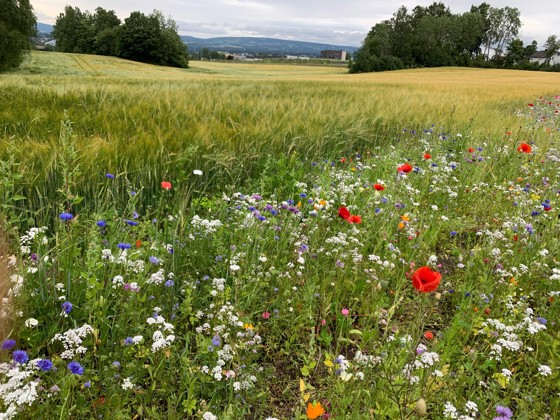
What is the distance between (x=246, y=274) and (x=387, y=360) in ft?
2.93

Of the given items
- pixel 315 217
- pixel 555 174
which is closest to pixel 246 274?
pixel 315 217

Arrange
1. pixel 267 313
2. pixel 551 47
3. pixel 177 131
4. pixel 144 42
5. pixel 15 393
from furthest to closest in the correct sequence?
1. pixel 551 47
2. pixel 144 42
3. pixel 177 131
4. pixel 267 313
5. pixel 15 393

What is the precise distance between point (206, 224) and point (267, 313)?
0.82m

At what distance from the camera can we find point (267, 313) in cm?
215

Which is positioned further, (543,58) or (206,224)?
(543,58)

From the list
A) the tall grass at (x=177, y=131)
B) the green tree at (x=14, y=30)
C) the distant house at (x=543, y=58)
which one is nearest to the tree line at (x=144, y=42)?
the green tree at (x=14, y=30)

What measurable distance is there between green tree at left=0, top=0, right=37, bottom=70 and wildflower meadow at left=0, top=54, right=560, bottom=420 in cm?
4289

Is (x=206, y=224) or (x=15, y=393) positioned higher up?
(x=206, y=224)

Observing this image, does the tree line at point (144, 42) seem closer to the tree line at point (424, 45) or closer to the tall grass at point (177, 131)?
the tree line at point (424, 45)

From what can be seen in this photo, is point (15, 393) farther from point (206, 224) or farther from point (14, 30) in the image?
point (14, 30)

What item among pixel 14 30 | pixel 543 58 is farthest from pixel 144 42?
pixel 543 58

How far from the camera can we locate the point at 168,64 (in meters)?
63.7

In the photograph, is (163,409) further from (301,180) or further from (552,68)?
(552,68)

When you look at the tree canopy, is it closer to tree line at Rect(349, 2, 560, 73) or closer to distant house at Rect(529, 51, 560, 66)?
tree line at Rect(349, 2, 560, 73)
